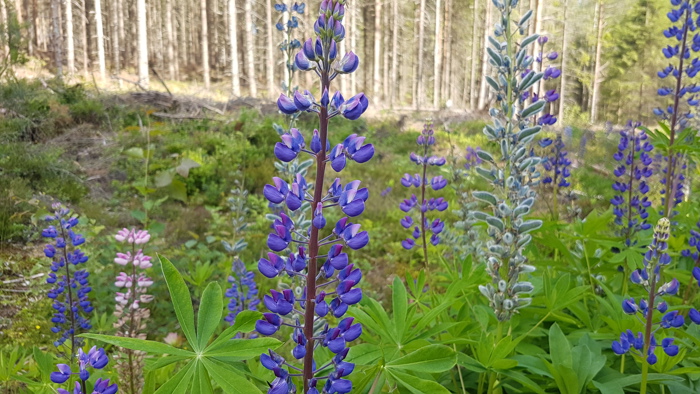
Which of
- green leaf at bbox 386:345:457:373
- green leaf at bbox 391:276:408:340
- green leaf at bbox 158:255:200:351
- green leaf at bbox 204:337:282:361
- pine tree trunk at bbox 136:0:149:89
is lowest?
green leaf at bbox 391:276:408:340

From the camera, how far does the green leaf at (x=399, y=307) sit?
150 centimetres

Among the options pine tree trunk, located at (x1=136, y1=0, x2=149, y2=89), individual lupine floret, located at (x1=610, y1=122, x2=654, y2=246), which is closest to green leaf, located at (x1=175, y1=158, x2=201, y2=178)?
individual lupine floret, located at (x1=610, y1=122, x2=654, y2=246)

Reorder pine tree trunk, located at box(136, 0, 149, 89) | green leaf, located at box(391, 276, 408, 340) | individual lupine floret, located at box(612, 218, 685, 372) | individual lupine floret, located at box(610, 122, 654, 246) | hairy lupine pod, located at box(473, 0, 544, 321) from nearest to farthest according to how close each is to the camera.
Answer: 1. individual lupine floret, located at box(612, 218, 685, 372)
2. green leaf, located at box(391, 276, 408, 340)
3. hairy lupine pod, located at box(473, 0, 544, 321)
4. individual lupine floret, located at box(610, 122, 654, 246)
5. pine tree trunk, located at box(136, 0, 149, 89)

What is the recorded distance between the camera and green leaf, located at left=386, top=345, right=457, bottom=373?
1115 millimetres

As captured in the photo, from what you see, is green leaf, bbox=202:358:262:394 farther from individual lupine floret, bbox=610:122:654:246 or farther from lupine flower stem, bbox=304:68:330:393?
individual lupine floret, bbox=610:122:654:246

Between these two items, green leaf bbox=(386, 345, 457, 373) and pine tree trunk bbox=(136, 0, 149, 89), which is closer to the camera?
green leaf bbox=(386, 345, 457, 373)

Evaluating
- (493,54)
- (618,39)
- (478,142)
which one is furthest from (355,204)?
(618,39)

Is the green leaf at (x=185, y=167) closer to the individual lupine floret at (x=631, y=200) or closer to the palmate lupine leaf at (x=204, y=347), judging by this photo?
the individual lupine floret at (x=631, y=200)

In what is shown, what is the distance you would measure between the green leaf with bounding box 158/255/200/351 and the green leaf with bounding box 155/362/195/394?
0.05m

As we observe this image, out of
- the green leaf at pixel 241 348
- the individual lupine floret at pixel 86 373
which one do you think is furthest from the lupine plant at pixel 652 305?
the individual lupine floret at pixel 86 373

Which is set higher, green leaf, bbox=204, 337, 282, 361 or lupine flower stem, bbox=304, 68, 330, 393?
lupine flower stem, bbox=304, 68, 330, 393

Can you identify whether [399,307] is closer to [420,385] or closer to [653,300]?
[420,385]

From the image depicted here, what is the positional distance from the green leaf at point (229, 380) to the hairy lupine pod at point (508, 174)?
0.93 m

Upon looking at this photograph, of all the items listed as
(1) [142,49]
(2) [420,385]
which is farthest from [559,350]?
(1) [142,49]
